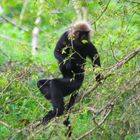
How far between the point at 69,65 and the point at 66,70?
1.09ft

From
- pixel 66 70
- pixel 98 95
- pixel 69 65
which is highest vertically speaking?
pixel 69 65

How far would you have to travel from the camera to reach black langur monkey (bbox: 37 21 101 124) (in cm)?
703

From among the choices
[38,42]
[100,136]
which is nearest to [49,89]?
[100,136]

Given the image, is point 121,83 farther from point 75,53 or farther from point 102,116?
point 75,53

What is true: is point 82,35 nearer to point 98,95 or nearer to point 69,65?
point 69,65

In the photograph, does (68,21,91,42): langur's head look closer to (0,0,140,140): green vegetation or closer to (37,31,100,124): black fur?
(37,31,100,124): black fur

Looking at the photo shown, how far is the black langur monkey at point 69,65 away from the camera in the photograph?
703cm

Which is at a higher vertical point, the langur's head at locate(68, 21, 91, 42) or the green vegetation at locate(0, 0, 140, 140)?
the langur's head at locate(68, 21, 91, 42)

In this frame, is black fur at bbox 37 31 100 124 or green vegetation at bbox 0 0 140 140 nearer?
green vegetation at bbox 0 0 140 140

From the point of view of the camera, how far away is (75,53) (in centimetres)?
740

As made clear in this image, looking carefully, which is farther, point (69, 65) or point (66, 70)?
point (66, 70)

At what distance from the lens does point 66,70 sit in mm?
7367

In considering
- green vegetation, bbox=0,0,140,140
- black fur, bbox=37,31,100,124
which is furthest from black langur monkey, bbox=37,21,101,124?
green vegetation, bbox=0,0,140,140

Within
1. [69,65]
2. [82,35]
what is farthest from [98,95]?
[82,35]
